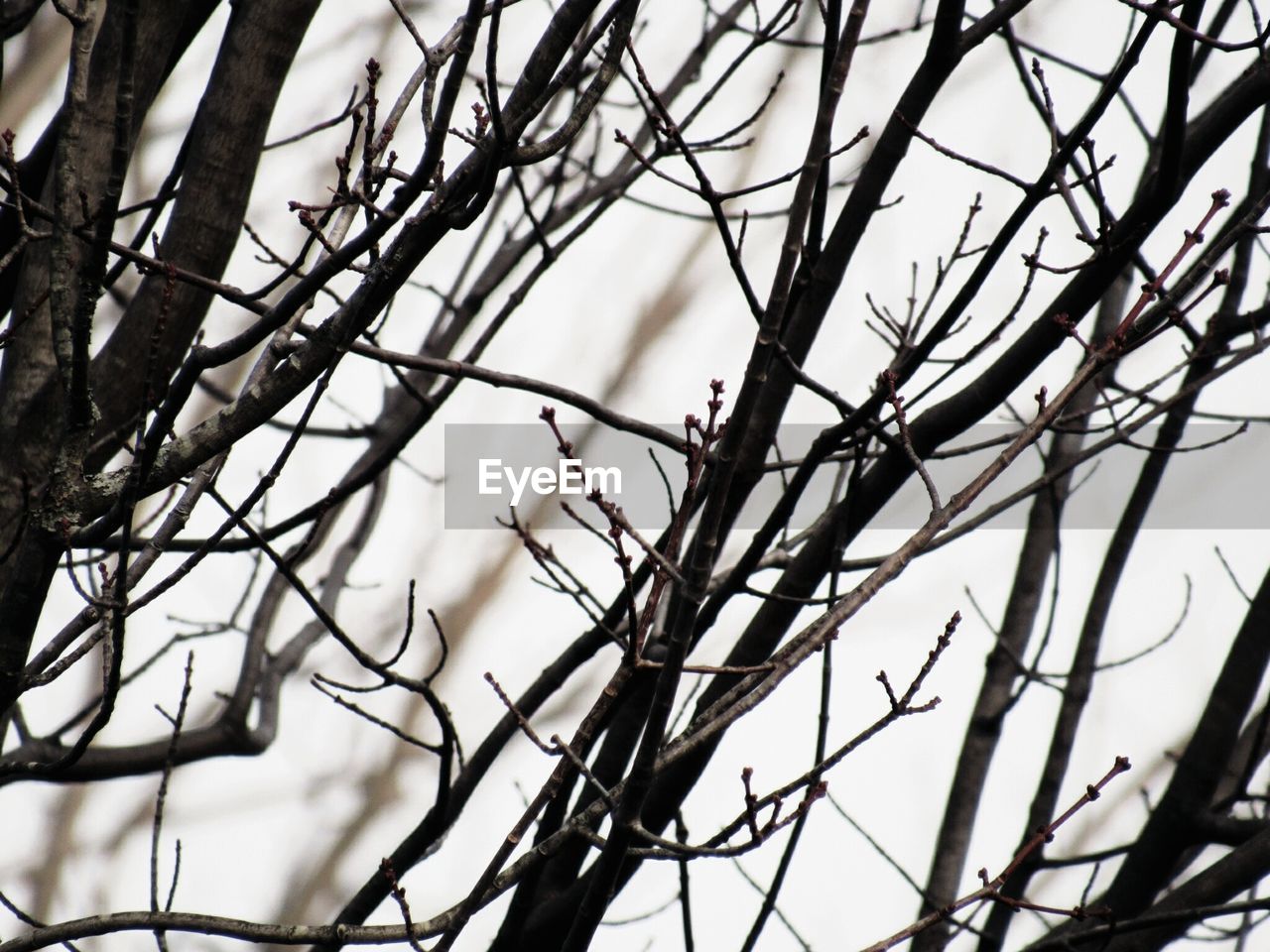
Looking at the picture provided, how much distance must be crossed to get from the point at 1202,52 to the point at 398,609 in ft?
8.43

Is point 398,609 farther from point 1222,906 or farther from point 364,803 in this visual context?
point 1222,906

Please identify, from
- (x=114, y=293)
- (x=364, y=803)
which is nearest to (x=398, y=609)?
(x=364, y=803)

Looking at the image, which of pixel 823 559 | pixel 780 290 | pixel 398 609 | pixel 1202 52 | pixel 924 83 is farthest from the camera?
pixel 398 609

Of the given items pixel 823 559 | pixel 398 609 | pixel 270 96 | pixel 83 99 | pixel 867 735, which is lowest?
pixel 867 735

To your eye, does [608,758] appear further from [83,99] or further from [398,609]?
[398,609]

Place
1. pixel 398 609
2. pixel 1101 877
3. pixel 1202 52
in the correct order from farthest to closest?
pixel 398 609
pixel 1101 877
pixel 1202 52

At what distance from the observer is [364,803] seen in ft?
10.9

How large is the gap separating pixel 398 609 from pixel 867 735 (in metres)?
2.66

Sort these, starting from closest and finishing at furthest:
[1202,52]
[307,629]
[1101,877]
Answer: [1202,52]
[307,629]
[1101,877]

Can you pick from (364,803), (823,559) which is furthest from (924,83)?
(364,803)

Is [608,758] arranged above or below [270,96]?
below

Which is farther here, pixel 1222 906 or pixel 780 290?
pixel 1222 906

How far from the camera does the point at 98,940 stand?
3217 mm

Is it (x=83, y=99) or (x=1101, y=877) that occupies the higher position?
(x=83, y=99)
